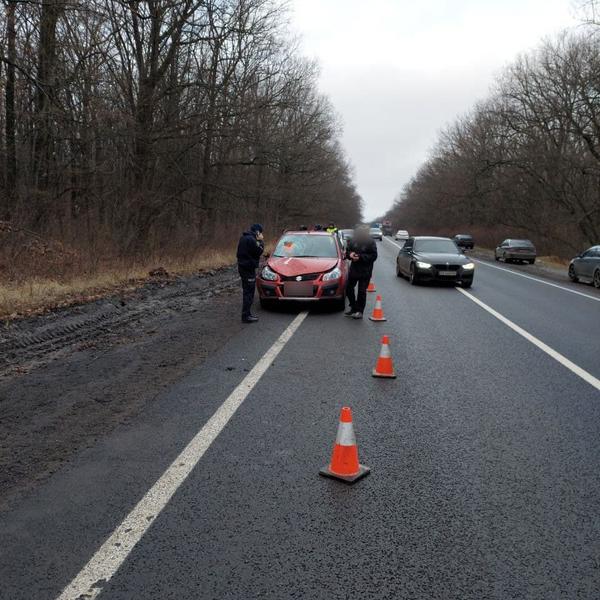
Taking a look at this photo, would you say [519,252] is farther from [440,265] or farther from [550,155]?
[440,265]

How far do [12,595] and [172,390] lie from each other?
3270 millimetres

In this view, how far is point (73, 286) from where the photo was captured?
11.4 meters

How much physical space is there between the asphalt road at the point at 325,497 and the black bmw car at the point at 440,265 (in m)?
9.85

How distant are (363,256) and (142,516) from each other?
7856 mm

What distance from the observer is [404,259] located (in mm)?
18875

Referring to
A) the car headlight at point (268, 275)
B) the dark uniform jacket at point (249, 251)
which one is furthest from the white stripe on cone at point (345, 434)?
the car headlight at point (268, 275)

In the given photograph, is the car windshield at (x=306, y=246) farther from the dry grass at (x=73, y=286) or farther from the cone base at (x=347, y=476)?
the cone base at (x=347, y=476)

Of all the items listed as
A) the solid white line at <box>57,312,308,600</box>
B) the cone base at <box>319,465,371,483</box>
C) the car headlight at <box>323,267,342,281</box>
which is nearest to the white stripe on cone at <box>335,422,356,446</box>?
the cone base at <box>319,465,371,483</box>

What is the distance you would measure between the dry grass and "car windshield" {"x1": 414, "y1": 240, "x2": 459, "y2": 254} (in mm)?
7669

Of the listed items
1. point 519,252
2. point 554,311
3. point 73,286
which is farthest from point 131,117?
point 519,252

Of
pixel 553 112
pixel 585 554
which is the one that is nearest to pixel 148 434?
pixel 585 554

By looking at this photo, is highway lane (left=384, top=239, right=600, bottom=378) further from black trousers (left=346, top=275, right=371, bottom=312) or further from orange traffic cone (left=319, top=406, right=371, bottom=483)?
orange traffic cone (left=319, top=406, right=371, bottom=483)

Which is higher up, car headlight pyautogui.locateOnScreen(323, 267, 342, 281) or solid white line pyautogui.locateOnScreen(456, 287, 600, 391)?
car headlight pyautogui.locateOnScreen(323, 267, 342, 281)

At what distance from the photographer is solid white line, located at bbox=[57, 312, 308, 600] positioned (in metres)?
2.59
